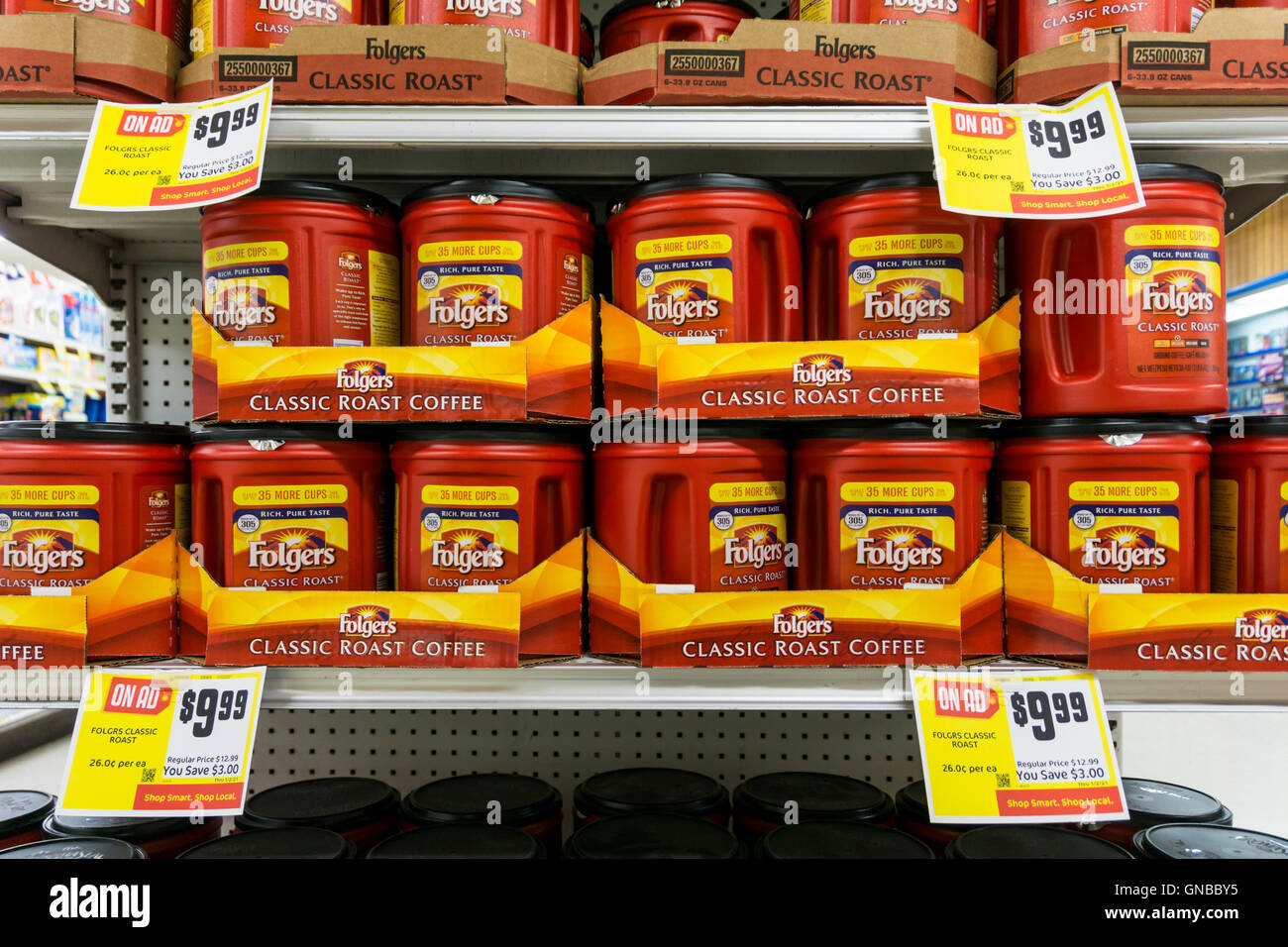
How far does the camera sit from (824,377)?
1.06 m

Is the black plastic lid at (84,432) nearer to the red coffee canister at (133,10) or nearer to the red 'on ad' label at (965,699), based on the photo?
the red coffee canister at (133,10)

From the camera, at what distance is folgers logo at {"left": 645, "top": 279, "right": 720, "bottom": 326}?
1.12 metres

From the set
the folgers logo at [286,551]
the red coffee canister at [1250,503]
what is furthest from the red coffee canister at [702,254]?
the red coffee canister at [1250,503]

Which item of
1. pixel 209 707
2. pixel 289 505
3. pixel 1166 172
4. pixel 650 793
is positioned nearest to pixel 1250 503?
pixel 1166 172

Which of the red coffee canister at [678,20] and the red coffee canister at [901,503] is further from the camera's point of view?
the red coffee canister at [678,20]

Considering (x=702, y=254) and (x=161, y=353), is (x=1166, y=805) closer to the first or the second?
(x=702, y=254)

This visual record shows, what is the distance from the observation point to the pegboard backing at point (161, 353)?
1.65 m

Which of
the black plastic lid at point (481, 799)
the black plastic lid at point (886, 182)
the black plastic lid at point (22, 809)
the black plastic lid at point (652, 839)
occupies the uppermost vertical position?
the black plastic lid at point (886, 182)

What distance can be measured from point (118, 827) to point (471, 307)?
0.96 m

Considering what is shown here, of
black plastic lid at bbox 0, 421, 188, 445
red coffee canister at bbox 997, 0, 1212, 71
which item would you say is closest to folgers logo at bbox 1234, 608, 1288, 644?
red coffee canister at bbox 997, 0, 1212, 71

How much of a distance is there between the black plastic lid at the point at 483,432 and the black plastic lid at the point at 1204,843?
3.39 ft

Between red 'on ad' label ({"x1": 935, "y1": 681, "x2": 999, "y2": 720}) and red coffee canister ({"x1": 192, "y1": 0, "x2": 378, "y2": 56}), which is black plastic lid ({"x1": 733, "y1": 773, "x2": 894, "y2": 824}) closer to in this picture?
red 'on ad' label ({"x1": 935, "y1": 681, "x2": 999, "y2": 720})
